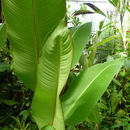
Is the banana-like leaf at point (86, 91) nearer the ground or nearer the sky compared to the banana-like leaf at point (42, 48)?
nearer the ground

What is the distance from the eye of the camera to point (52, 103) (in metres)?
0.46

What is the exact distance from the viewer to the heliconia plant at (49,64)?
393 millimetres

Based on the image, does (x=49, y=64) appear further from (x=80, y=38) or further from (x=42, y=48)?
(x=80, y=38)

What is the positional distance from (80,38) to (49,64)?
318mm

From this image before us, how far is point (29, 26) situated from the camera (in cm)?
48

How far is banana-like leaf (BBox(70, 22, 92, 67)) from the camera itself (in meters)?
0.63

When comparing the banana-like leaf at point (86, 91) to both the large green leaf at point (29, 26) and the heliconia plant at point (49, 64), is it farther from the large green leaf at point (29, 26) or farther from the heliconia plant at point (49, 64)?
the large green leaf at point (29, 26)

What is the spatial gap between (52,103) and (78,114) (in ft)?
0.37

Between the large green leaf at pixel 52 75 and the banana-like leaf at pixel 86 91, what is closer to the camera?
the large green leaf at pixel 52 75

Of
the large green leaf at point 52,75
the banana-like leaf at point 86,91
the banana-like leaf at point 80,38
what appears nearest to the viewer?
the large green leaf at point 52,75

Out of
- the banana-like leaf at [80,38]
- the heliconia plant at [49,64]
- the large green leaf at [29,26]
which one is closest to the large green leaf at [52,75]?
the heliconia plant at [49,64]

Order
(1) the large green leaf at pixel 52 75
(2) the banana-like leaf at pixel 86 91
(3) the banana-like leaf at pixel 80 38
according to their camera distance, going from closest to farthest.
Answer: (1) the large green leaf at pixel 52 75, (2) the banana-like leaf at pixel 86 91, (3) the banana-like leaf at pixel 80 38

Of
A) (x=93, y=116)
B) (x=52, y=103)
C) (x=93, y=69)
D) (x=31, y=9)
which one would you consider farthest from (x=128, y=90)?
(x=31, y=9)

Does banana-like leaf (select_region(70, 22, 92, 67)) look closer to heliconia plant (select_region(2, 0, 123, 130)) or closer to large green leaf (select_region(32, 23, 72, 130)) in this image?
heliconia plant (select_region(2, 0, 123, 130))
